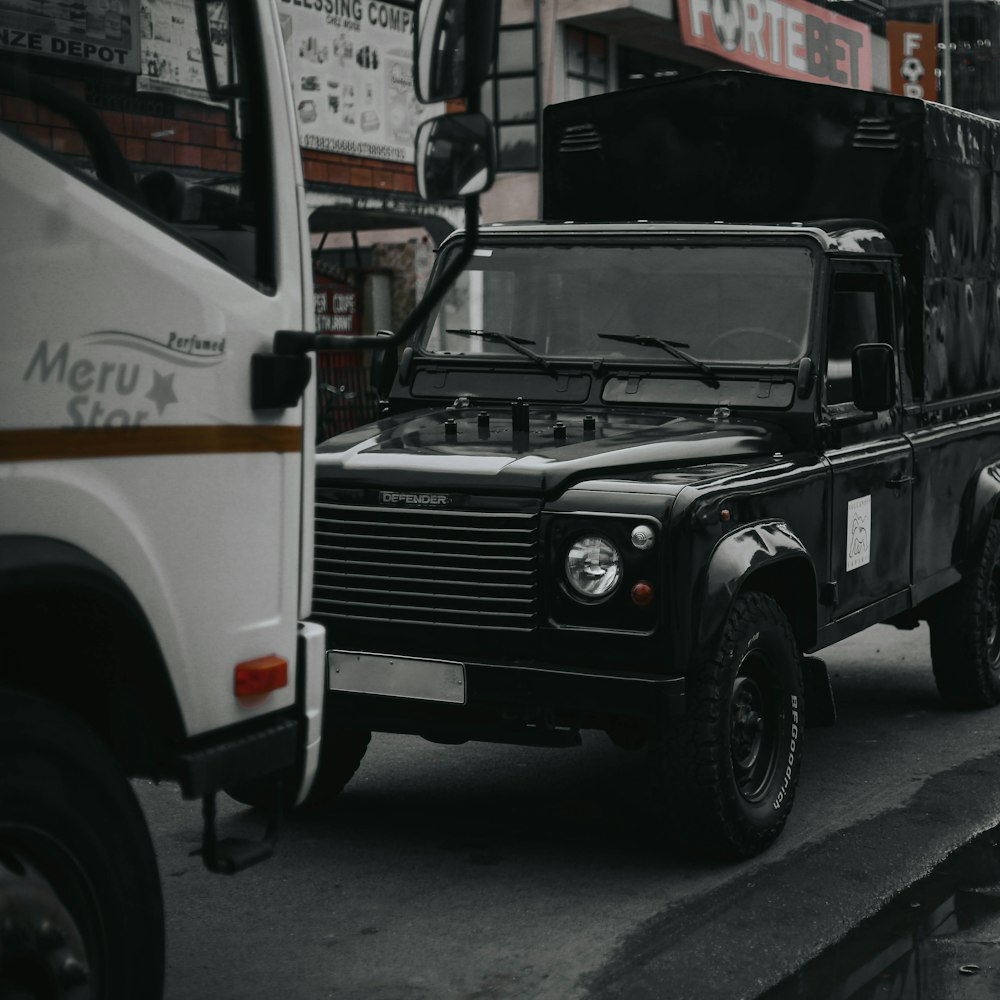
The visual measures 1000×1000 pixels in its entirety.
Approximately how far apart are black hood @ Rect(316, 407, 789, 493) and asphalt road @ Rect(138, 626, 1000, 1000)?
1.28 m

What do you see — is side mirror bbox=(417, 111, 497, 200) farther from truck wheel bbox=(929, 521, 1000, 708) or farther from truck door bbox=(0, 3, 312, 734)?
truck wheel bbox=(929, 521, 1000, 708)

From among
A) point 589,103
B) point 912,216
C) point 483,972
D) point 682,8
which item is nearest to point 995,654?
point 912,216

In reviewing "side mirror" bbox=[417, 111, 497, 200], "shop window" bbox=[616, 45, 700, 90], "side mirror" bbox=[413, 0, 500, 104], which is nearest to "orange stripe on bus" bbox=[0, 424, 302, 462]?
"side mirror" bbox=[417, 111, 497, 200]

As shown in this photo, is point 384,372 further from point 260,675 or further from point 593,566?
point 260,675

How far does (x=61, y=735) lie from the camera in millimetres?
3113

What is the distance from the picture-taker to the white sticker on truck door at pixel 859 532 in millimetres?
6535

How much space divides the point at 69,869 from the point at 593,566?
250cm

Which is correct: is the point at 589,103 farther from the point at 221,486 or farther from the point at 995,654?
the point at 221,486

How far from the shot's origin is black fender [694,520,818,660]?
17.5 ft

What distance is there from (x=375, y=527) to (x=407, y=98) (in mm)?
11738

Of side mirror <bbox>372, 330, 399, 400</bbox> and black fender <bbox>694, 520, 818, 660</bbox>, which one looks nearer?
black fender <bbox>694, 520, 818, 660</bbox>

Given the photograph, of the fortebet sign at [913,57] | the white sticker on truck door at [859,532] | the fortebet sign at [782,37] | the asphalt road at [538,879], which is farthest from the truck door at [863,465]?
the fortebet sign at [913,57]

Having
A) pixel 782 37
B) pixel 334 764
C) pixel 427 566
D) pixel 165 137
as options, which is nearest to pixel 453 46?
pixel 165 137

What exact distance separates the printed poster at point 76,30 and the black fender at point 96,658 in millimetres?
921
